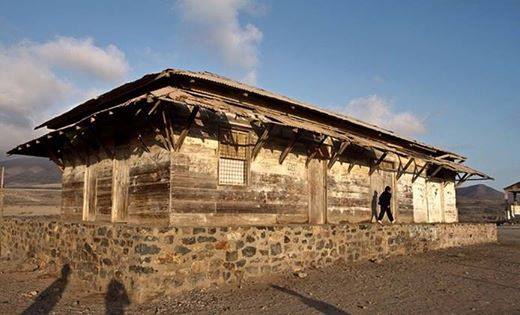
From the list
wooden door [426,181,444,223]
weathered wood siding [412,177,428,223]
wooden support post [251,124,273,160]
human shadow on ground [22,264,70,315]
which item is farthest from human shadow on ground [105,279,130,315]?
wooden door [426,181,444,223]

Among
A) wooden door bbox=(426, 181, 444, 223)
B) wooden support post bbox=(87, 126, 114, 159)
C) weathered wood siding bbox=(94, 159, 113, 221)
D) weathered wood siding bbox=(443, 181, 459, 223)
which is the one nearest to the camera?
wooden support post bbox=(87, 126, 114, 159)

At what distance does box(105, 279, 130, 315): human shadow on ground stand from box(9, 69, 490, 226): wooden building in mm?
1466

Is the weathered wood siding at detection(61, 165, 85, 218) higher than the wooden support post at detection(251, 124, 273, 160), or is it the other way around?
the wooden support post at detection(251, 124, 273, 160)

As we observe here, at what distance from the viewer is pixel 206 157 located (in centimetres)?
934

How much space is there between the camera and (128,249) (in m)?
7.84

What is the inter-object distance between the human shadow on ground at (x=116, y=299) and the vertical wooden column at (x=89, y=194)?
363 cm

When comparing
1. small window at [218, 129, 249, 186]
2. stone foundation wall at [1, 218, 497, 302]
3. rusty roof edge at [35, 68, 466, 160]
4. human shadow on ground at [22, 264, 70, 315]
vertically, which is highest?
rusty roof edge at [35, 68, 466, 160]

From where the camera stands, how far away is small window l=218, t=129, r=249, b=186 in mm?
9711

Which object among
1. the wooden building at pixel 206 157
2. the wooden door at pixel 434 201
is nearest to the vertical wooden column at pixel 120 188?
the wooden building at pixel 206 157

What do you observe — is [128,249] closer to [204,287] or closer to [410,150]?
[204,287]

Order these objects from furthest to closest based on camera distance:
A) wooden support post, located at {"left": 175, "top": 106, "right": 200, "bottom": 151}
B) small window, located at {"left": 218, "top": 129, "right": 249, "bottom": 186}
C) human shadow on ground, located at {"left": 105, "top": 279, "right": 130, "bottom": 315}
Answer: small window, located at {"left": 218, "top": 129, "right": 249, "bottom": 186} < wooden support post, located at {"left": 175, "top": 106, "right": 200, "bottom": 151} < human shadow on ground, located at {"left": 105, "top": 279, "right": 130, "bottom": 315}

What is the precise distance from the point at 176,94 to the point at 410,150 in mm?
11465

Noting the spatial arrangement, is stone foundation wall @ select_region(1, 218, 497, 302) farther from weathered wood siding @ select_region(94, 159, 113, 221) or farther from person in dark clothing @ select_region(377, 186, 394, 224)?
weathered wood siding @ select_region(94, 159, 113, 221)

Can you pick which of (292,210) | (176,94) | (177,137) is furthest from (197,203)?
(292,210)
